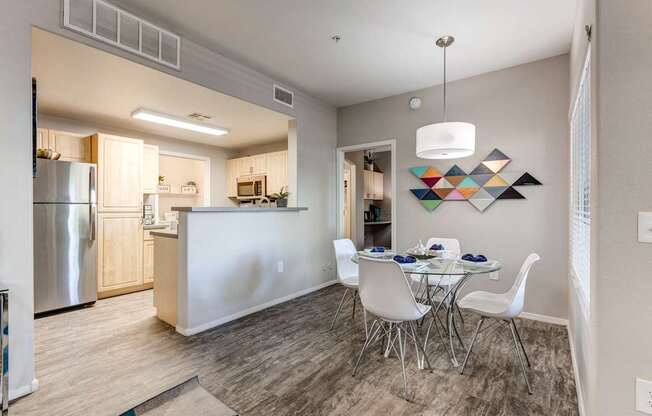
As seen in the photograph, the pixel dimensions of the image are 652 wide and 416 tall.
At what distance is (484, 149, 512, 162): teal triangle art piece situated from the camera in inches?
136

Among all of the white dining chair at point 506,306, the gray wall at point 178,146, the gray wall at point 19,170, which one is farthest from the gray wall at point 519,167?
the gray wall at point 178,146

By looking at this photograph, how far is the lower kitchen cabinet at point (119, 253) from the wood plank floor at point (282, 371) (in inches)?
38.3

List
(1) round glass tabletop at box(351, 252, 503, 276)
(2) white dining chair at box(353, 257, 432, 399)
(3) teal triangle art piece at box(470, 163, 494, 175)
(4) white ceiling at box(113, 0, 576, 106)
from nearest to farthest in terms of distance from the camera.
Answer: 1. (2) white dining chair at box(353, 257, 432, 399)
2. (1) round glass tabletop at box(351, 252, 503, 276)
3. (4) white ceiling at box(113, 0, 576, 106)
4. (3) teal triangle art piece at box(470, 163, 494, 175)

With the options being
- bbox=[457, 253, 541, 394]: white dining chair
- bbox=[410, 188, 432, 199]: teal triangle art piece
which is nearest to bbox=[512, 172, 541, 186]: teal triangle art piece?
bbox=[410, 188, 432, 199]: teal triangle art piece

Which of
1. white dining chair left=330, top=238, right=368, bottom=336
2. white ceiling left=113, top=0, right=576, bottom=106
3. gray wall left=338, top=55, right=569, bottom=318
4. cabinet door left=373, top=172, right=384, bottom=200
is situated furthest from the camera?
cabinet door left=373, top=172, right=384, bottom=200

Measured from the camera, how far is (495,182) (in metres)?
3.52

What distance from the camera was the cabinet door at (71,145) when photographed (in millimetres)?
3914

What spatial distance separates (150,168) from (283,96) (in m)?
2.53

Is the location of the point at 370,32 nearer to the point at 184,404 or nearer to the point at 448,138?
the point at 448,138

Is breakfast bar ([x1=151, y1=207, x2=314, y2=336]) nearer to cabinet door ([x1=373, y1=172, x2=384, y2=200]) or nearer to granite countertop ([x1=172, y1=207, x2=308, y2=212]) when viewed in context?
granite countertop ([x1=172, y1=207, x2=308, y2=212])

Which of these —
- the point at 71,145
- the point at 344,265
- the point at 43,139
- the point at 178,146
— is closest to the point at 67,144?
the point at 71,145

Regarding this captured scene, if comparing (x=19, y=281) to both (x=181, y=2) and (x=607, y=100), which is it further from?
(x=607, y=100)

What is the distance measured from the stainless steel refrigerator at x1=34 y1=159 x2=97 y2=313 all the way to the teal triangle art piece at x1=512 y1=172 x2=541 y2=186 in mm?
5141

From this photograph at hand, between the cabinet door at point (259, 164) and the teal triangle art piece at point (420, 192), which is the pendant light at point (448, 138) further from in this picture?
the cabinet door at point (259, 164)
